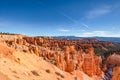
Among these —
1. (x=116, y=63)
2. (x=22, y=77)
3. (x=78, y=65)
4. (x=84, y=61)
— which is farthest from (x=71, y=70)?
(x=116, y=63)

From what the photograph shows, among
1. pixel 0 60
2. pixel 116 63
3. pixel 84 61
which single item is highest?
pixel 0 60

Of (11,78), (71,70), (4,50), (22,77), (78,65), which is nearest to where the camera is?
(11,78)

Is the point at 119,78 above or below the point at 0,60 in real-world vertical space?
below

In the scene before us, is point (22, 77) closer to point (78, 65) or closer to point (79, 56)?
point (78, 65)

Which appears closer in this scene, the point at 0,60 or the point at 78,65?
the point at 0,60

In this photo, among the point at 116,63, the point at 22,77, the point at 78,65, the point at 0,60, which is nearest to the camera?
the point at 22,77

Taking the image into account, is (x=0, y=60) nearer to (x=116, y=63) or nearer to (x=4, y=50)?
(x=4, y=50)

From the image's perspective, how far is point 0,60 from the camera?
26.2 m

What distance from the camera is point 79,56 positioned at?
63.4 meters

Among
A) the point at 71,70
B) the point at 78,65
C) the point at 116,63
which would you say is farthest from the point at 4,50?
the point at 116,63

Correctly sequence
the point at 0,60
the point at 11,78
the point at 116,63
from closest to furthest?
1. the point at 11,78
2. the point at 0,60
3. the point at 116,63

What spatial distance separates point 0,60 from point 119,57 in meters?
82.2

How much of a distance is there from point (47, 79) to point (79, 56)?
33869mm

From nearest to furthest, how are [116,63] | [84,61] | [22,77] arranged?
[22,77] < [84,61] < [116,63]
